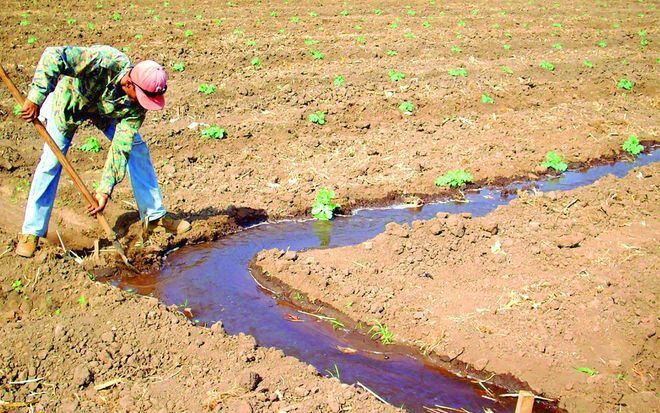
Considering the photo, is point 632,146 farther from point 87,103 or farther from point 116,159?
point 87,103

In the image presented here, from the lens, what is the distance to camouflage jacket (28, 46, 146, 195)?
5.17 m

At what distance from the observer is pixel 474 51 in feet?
49.5

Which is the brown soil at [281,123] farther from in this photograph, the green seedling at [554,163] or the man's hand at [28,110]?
the man's hand at [28,110]

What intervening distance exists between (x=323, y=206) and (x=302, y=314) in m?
2.07

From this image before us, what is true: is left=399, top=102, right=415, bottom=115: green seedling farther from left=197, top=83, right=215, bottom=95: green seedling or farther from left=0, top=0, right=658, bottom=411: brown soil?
left=197, top=83, right=215, bottom=95: green seedling

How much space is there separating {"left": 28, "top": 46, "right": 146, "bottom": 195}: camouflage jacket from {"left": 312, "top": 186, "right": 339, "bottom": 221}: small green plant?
2686 millimetres

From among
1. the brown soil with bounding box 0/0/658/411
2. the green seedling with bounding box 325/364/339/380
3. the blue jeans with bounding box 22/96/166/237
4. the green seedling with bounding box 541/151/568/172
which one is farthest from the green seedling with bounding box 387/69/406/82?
the green seedling with bounding box 325/364/339/380

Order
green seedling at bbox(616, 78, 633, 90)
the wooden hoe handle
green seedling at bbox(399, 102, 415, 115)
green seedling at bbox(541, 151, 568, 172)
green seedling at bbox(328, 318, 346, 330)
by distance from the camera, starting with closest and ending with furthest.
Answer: the wooden hoe handle → green seedling at bbox(328, 318, 346, 330) → green seedling at bbox(541, 151, 568, 172) → green seedling at bbox(399, 102, 415, 115) → green seedling at bbox(616, 78, 633, 90)

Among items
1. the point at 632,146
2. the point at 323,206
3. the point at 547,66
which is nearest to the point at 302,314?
the point at 323,206

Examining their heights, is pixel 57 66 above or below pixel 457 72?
above

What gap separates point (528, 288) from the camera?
590 cm

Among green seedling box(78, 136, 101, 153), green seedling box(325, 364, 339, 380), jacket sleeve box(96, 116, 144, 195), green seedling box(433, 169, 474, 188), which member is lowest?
green seedling box(325, 364, 339, 380)

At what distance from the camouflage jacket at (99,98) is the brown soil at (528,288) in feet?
6.49

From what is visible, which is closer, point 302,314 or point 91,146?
point 302,314
